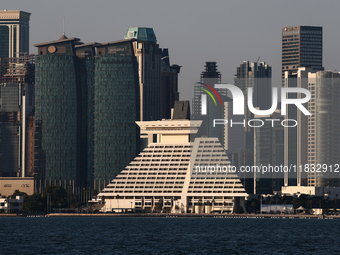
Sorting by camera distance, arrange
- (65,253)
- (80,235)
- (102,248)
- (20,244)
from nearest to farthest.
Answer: (65,253)
(102,248)
(20,244)
(80,235)

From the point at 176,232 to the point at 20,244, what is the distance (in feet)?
149

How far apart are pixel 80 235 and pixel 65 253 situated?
44504 mm

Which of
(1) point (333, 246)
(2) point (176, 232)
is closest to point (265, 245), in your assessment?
(1) point (333, 246)

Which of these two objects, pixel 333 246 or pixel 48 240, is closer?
pixel 333 246

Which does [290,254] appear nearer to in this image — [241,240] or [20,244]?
[241,240]

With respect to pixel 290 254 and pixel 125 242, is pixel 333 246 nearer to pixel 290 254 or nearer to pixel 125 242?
pixel 290 254

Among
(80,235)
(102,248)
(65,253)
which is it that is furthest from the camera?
(80,235)

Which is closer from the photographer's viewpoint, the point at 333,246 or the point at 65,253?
the point at 65,253

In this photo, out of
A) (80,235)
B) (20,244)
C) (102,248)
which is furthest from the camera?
(80,235)

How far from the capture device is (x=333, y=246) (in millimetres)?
160750

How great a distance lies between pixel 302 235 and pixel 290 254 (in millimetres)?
47382

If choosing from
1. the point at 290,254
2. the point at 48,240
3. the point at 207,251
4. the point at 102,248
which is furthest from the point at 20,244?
the point at 290,254

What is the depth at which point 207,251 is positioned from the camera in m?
150

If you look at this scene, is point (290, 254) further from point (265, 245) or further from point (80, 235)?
point (80, 235)
